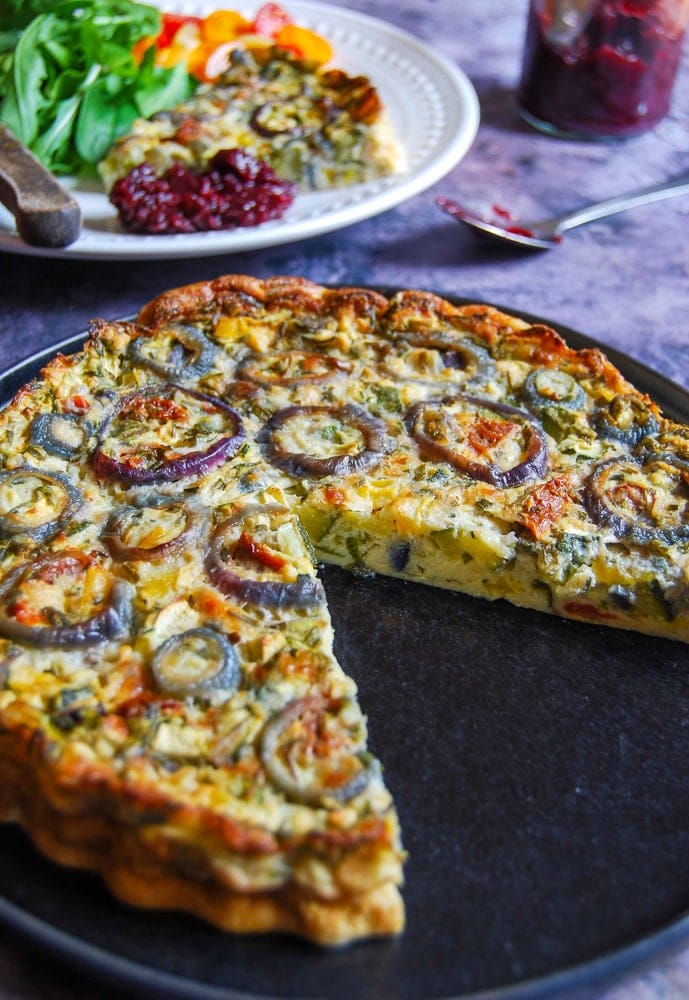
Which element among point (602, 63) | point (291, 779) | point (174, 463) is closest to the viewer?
point (291, 779)

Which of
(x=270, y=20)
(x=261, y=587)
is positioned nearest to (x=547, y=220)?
(x=270, y=20)

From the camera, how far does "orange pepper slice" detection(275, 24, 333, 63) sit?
6977mm

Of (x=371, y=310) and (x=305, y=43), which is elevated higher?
(x=305, y=43)

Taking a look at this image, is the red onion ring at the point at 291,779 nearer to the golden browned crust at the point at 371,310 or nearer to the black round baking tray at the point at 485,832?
the black round baking tray at the point at 485,832

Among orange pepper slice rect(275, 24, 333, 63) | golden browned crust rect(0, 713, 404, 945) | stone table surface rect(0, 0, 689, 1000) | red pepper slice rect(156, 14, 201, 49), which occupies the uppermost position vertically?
red pepper slice rect(156, 14, 201, 49)

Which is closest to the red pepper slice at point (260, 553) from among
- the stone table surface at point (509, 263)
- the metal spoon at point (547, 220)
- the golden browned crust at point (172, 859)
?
the golden browned crust at point (172, 859)

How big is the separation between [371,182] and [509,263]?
901 millimetres

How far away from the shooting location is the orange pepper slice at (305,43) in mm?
6977

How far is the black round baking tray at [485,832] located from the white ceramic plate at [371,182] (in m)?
2.03

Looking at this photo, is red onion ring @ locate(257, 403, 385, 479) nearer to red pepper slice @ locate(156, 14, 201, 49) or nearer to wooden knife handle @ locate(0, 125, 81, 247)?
wooden knife handle @ locate(0, 125, 81, 247)

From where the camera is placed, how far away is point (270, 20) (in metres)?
7.21

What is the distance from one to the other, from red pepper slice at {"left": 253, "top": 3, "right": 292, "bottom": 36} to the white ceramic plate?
0.62ft

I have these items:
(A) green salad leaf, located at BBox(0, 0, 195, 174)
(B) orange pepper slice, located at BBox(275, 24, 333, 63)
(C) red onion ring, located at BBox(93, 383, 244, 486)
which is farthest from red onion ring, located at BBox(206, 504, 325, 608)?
(B) orange pepper slice, located at BBox(275, 24, 333, 63)

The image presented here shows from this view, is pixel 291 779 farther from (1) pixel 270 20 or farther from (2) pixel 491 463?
(1) pixel 270 20
